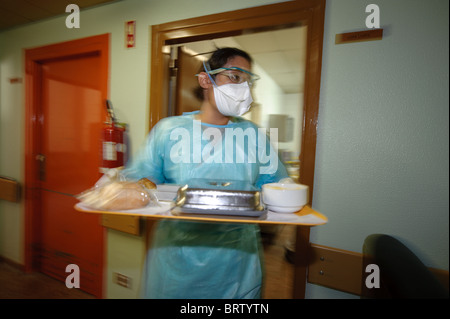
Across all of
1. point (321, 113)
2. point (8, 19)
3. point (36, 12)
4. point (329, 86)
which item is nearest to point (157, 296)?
point (321, 113)

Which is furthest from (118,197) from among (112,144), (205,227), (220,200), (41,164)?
(41,164)

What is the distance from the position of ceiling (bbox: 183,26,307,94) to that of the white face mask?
257 mm

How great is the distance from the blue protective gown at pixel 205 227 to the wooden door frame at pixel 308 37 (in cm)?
21

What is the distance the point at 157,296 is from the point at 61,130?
1865mm

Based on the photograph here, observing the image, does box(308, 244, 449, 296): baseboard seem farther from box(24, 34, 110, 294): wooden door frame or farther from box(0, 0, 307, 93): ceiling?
box(24, 34, 110, 294): wooden door frame

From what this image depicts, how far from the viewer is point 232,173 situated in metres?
1.01

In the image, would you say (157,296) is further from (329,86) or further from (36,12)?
(36,12)

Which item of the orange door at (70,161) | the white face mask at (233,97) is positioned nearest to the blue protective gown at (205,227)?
the white face mask at (233,97)

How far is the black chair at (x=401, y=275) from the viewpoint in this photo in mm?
575

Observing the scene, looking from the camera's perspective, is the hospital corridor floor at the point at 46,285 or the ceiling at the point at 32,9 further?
the hospital corridor floor at the point at 46,285

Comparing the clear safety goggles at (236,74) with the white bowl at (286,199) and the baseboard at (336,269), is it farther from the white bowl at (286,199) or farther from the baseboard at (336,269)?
the baseboard at (336,269)

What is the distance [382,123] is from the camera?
88 cm

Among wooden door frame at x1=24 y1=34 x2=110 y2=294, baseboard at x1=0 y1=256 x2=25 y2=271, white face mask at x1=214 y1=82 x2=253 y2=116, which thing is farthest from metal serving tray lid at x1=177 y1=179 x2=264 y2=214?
baseboard at x1=0 y1=256 x2=25 y2=271

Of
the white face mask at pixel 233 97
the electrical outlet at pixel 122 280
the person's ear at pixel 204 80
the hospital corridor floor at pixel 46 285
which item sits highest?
the person's ear at pixel 204 80
